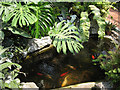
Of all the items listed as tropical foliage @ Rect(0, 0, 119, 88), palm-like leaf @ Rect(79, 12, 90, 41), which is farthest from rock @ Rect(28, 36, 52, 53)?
palm-like leaf @ Rect(79, 12, 90, 41)

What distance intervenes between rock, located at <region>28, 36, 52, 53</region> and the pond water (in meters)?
0.18

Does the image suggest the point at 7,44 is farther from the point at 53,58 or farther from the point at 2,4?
the point at 53,58

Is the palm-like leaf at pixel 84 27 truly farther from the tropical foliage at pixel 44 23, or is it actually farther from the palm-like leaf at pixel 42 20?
the palm-like leaf at pixel 42 20

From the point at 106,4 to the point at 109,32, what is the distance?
0.74m

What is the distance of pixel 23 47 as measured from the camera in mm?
2814

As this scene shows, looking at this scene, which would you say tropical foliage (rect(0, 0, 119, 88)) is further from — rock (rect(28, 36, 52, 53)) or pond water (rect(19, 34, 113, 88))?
pond water (rect(19, 34, 113, 88))

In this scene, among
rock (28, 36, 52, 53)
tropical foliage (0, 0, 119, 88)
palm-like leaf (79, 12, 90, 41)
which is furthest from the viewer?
palm-like leaf (79, 12, 90, 41)

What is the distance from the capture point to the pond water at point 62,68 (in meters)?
2.73

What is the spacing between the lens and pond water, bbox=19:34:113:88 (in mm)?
2732

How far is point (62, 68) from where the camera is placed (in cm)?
296

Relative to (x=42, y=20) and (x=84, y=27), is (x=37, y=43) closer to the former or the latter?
(x=42, y=20)

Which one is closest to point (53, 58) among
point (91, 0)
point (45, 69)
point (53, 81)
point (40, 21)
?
point (45, 69)

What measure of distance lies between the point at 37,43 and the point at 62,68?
0.68 m

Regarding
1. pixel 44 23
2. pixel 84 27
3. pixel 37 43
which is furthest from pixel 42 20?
pixel 84 27
